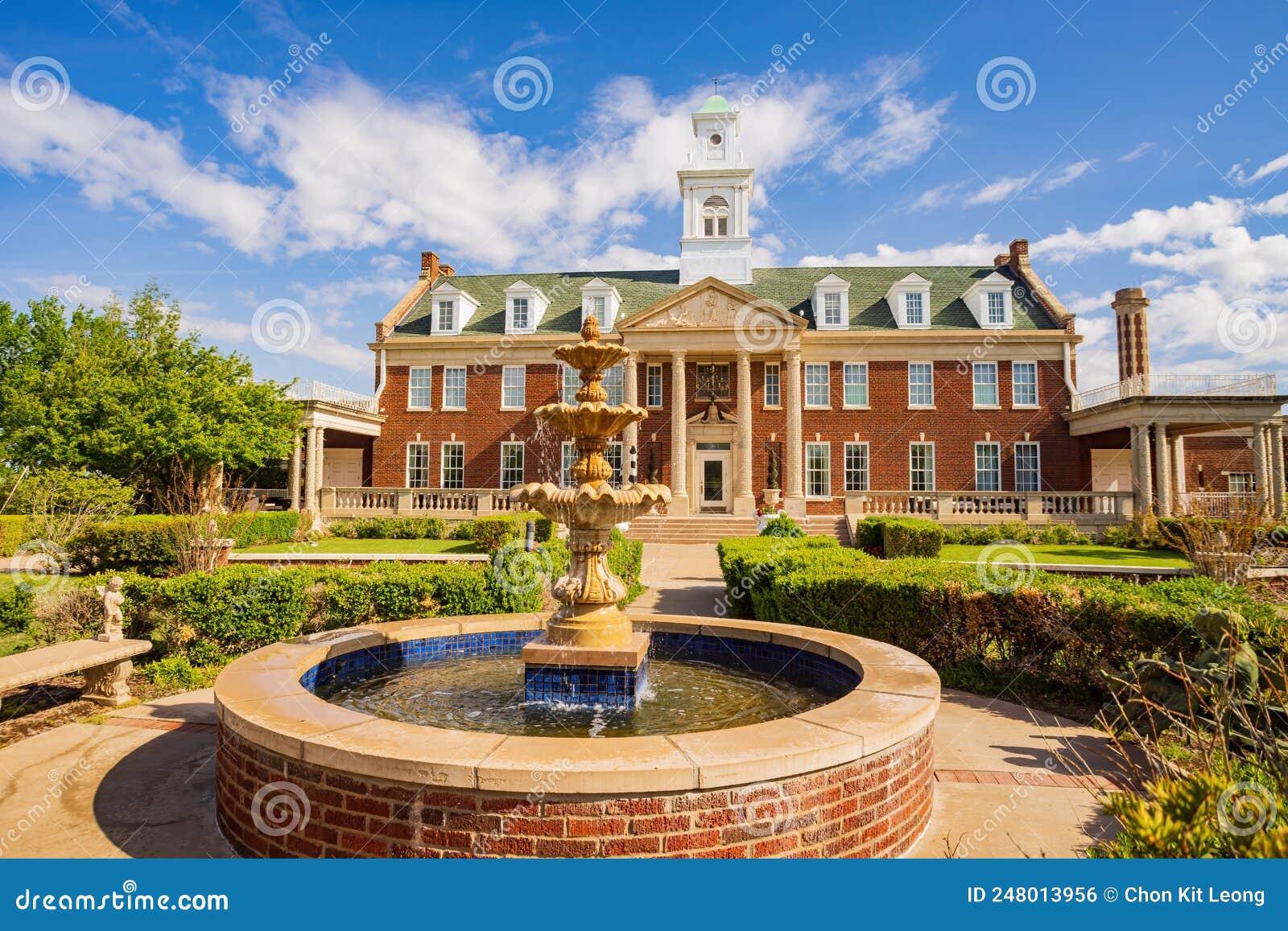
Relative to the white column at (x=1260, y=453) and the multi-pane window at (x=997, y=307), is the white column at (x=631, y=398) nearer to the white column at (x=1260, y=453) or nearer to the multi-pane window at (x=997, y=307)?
the multi-pane window at (x=997, y=307)

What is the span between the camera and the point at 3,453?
2953 centimetres

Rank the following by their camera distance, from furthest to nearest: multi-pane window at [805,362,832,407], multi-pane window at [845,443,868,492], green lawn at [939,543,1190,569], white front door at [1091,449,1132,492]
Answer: multi-pane window at [805,362,832,407] < multi-pane window at [845,443,868,492] < white front door at [1091,449,1132,492] < green lawn at [939,543,1190,569]

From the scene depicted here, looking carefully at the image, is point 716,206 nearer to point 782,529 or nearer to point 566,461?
point 566,461

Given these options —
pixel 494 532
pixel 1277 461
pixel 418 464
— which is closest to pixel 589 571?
pixel 494 532

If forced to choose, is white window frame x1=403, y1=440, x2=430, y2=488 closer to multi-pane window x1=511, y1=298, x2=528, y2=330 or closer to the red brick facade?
multi-pane window x1=511, y1=298, x2=528, y2=330

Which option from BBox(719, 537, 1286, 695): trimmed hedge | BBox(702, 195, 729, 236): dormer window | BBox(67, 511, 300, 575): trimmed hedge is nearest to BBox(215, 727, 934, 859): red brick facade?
BBox(719, 537, 1286, 695): trimmed hedge

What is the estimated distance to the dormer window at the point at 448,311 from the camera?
34.7 meters

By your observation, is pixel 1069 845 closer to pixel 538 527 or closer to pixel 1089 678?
pixel 1089 678

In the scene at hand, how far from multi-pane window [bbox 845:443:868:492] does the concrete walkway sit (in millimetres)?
24881

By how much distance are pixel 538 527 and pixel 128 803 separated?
627 inches

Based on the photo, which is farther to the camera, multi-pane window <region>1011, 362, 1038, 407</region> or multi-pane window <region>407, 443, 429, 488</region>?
multi-pane window <region>407, 443, 429, 488</region>

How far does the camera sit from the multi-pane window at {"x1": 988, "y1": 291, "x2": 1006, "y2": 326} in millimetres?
32406

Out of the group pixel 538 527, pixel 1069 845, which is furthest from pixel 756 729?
pixel 538 527

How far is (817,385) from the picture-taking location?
107 feet
